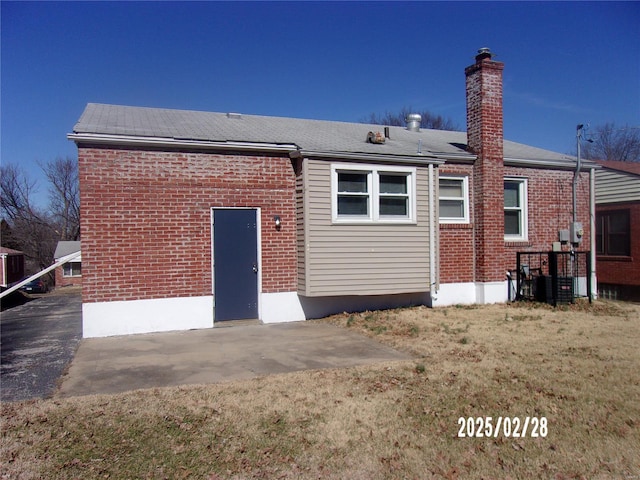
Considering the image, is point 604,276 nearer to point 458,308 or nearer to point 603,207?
point 603,207

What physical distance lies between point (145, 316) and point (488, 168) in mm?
8401

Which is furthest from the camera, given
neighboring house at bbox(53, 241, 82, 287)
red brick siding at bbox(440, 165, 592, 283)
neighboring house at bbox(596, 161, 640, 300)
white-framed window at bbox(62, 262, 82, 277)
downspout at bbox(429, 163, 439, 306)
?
white-framed window at bbox(62, 262, 82, 277)

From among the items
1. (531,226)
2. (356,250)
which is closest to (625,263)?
(531,226)

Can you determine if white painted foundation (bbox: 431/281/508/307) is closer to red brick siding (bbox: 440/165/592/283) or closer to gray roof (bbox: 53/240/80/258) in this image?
red brick siding (bbox: 440/165/592/283)

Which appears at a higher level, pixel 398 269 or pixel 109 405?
pixel 398 269

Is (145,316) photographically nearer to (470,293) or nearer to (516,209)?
(470,293)

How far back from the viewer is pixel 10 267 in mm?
30016

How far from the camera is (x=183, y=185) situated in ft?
30.4

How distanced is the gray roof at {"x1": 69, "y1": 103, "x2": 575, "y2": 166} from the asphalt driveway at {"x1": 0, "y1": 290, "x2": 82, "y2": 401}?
11.8 ft

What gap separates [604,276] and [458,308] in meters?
8.27

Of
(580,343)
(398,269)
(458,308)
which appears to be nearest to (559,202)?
(458,308)

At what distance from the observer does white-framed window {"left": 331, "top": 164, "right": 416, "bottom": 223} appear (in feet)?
33.2
